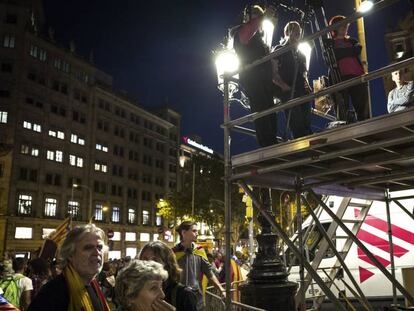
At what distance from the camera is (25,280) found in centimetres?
732

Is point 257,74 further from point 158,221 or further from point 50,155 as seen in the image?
point 158,221

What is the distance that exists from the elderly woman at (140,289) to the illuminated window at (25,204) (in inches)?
2049

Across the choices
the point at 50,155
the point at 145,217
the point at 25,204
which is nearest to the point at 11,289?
the point at 25,204

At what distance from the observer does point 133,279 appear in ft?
9.61

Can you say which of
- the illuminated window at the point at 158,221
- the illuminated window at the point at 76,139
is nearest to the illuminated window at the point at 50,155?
the illuminated window at the point at 76,139

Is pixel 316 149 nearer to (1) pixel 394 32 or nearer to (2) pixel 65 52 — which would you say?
(1) pixel 394 32

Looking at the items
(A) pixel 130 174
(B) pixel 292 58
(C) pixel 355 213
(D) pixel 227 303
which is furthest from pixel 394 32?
(A) pixel 130 174

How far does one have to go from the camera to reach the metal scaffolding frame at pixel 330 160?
11.9 feet

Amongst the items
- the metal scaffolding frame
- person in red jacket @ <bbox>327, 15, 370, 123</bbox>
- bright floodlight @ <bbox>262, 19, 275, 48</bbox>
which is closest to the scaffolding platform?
the metal scaffolding frame

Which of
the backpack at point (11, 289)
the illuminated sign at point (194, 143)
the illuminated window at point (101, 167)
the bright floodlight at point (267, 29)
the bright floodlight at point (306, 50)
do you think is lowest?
the backpack at point (11, 289)

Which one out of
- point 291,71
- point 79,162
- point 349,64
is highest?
point 79,162

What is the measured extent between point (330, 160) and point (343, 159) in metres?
0.16

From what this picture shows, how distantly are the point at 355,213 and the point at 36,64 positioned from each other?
52.7 metres

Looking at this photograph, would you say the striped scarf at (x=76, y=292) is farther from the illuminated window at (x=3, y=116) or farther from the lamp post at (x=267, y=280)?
the illuminated window at (x=3, y=116)
